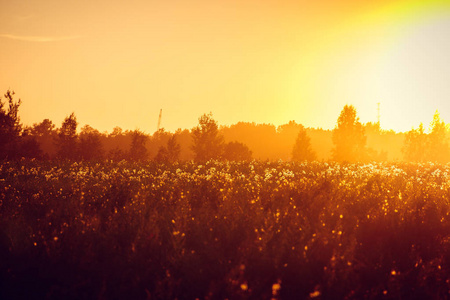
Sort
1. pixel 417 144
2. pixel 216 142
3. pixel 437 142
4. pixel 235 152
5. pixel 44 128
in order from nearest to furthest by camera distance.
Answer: pixel 235 152, pixel 216 142, pixel 437 142, pixel 417 144, pixel 44 128

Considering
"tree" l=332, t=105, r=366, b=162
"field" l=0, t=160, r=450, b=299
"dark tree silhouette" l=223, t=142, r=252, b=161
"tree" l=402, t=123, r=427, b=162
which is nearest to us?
"field" l=0, t=160, r=450, b=299

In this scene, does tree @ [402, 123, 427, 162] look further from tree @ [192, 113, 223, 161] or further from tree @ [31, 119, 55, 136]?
tree @ [31, 119, 55, 136]

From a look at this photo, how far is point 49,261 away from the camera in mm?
3852

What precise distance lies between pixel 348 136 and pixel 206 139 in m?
19.4

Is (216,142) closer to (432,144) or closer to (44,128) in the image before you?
(432,144)

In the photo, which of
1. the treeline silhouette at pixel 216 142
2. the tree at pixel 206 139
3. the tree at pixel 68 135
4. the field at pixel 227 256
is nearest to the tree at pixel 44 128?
the treeline silhouette at pixel 216 142

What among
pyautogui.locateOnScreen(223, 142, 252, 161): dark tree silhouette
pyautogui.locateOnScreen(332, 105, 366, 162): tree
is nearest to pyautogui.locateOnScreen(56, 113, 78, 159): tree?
pyautogui.locateOnScreen(223, 142, 252, 161): dark tree silhouette

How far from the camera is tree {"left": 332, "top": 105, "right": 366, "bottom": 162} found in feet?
129

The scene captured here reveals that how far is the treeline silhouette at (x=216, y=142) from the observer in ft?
109

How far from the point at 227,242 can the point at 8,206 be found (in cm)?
481

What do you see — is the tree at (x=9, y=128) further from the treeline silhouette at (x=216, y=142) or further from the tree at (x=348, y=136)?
the tree at (x=348, y=136)

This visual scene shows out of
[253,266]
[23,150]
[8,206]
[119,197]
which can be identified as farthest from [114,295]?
[23,150]

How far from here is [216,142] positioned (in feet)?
118

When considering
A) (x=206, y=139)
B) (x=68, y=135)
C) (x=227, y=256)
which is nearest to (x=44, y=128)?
(x=68, y=135)
